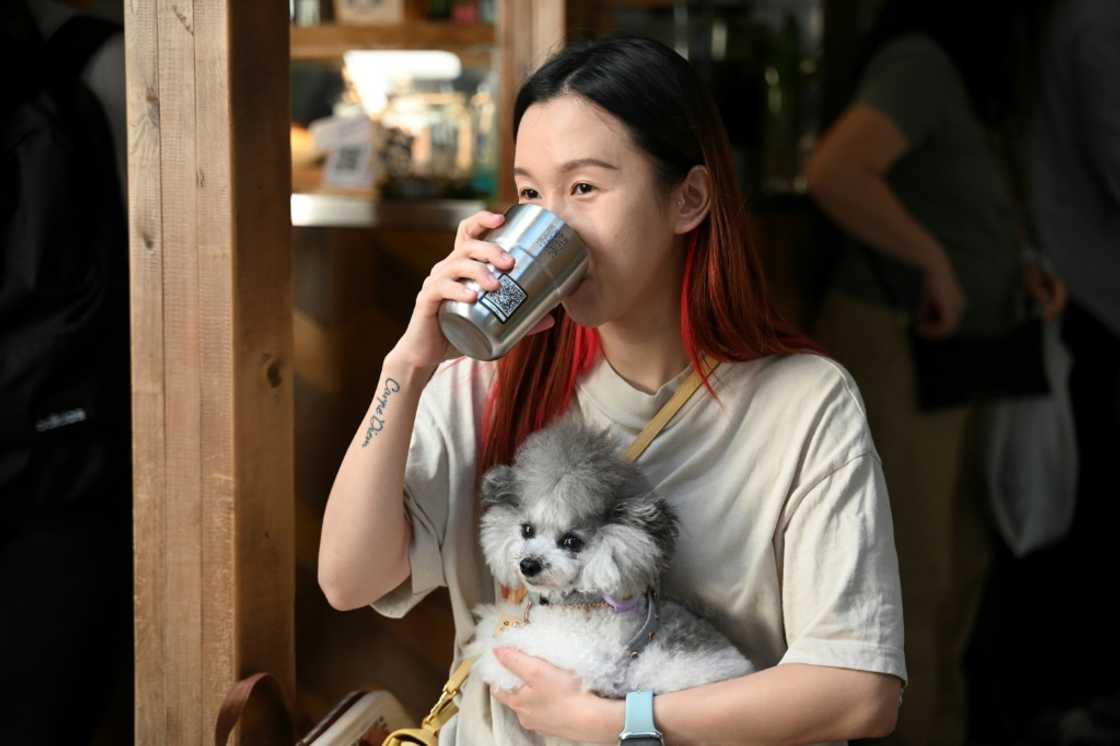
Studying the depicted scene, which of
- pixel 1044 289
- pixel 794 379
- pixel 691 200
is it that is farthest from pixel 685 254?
pixel 1044 289

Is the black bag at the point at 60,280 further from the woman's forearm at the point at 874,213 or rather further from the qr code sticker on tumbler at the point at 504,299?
the woman's forearm at the point at 874,213

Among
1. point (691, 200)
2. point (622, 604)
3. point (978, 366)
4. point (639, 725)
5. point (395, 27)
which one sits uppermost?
point (395, 27)

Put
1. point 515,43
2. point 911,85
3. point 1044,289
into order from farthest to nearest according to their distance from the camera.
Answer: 1. point 1044,289
2. point 911,85
3. point 515,43

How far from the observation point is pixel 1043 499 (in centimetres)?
267

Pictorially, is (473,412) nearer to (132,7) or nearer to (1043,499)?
(132,7)

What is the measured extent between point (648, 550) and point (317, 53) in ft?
6.63

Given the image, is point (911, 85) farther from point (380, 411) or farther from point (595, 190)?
point (380, 411)

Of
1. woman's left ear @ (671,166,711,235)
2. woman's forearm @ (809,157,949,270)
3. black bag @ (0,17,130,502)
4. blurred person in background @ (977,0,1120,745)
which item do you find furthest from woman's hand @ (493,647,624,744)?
blurred person in background @ (977,0,1120,745)

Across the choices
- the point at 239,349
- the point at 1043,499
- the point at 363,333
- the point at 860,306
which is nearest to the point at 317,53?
the point at 363,333

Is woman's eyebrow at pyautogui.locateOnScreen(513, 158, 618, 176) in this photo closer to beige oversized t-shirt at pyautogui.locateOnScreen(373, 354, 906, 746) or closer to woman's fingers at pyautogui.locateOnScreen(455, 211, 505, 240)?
woman's fingers at pyautogui.locateOnScreen(455, 211, 505, 240)

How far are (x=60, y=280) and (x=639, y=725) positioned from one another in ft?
3.28

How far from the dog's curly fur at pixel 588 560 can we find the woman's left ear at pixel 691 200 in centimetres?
24

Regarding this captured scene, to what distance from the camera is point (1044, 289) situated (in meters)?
2.60

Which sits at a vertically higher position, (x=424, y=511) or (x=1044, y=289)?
(x=1044, y=289)
